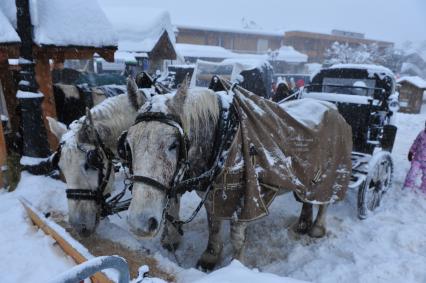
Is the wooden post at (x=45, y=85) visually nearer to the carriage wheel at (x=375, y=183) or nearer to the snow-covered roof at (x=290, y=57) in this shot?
the carriage wheel at (x=375, y=183)

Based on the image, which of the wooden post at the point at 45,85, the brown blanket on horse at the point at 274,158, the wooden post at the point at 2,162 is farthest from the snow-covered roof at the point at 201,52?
the brown blanket on horse at the point at 274,158

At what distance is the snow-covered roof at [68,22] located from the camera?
15.0 ft

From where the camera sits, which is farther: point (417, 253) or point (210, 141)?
point (417, 253)

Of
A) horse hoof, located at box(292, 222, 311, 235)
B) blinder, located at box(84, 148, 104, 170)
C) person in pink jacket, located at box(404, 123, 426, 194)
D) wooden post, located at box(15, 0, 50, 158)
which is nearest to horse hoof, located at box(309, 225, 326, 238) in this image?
horse hoof, located at box(292, 222, 311, 235)

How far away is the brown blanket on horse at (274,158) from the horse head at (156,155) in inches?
26.8

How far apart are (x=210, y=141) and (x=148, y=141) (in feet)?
2.54

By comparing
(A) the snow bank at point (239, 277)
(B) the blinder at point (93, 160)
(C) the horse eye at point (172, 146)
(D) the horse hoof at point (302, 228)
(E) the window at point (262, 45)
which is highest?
(E) the window at point (262, 45)

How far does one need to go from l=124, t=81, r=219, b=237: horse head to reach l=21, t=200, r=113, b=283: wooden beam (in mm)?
533

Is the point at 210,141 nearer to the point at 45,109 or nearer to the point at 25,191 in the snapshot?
the point at 25,191

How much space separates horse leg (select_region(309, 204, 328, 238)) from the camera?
423cm

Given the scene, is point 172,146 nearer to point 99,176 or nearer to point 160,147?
point 160,147

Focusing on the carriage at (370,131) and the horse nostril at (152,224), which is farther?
the carriage at (370,131)

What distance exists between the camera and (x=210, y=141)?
2754mm

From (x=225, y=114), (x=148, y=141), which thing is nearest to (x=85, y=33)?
(x=225, y=114)
